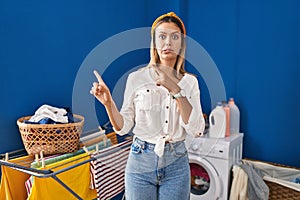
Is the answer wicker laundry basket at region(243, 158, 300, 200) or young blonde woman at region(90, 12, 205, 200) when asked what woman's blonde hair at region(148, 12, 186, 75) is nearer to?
young blonde woman at region(90, 12, 205, 200)

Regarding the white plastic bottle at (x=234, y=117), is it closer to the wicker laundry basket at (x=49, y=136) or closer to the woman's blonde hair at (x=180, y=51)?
the wicker laundry basket at (x=49, y=136)

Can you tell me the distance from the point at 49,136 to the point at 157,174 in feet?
2.38

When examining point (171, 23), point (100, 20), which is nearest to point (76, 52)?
point (100, 20)

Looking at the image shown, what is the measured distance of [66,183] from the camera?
163 centimetres

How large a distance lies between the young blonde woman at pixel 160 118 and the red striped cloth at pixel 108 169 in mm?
635

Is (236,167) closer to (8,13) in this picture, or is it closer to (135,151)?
(135,151)

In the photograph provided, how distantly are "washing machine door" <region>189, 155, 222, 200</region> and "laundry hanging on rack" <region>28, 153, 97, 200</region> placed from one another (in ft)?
2.83

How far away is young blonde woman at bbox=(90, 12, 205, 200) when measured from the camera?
1.09 metres

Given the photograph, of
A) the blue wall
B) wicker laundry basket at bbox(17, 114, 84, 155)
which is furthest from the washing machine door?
wicker laundry basket at bbox(17, 114, 84, 155)

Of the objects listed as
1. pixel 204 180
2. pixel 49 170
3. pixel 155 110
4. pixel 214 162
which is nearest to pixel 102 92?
pixel 155 110

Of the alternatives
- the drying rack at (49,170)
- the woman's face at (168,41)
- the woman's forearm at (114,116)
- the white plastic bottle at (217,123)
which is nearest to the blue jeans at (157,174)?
the woman's forearm at (114,116)

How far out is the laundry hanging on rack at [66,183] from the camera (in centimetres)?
150

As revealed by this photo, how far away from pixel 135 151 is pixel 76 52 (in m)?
1.16

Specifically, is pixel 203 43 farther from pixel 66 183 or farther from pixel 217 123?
pixel 66 183
